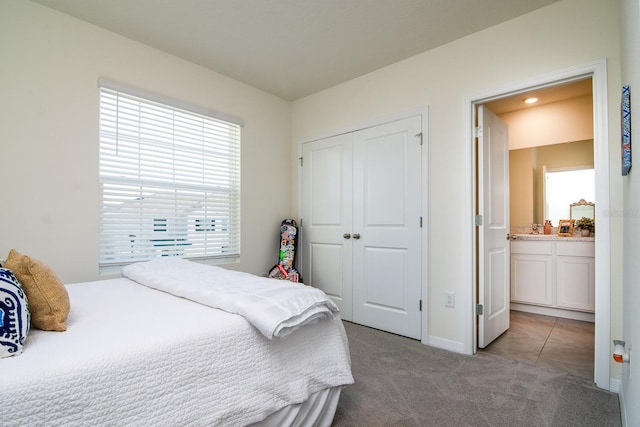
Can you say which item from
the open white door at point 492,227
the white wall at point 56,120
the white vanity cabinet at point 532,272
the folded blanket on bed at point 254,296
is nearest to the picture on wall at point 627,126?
the open white door at point 492,227

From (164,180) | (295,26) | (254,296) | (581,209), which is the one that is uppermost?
(295,26)

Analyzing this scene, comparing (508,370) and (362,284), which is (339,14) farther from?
(508,370)

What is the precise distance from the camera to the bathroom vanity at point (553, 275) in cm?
350

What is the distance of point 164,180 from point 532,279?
13.9 ft

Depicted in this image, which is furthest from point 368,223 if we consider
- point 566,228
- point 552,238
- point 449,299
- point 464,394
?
point 566,228

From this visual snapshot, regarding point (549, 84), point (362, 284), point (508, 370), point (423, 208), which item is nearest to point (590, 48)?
point (549, 84)

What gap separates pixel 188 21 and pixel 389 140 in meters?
1.95

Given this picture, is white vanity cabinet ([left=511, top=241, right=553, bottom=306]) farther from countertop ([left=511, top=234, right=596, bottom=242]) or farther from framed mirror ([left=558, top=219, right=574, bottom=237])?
framed mirror ([left=558, top=219, right=574, bottom=237])

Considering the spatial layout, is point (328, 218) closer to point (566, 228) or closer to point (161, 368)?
point (161, 368)

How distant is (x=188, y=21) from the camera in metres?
2.45

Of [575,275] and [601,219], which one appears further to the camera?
[575,275]

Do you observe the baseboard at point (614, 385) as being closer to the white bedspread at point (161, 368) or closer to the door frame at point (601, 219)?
the door frame at point (601, 219)

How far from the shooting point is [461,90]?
8.77 feet

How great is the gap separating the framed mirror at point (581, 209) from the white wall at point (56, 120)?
4.71 meters
